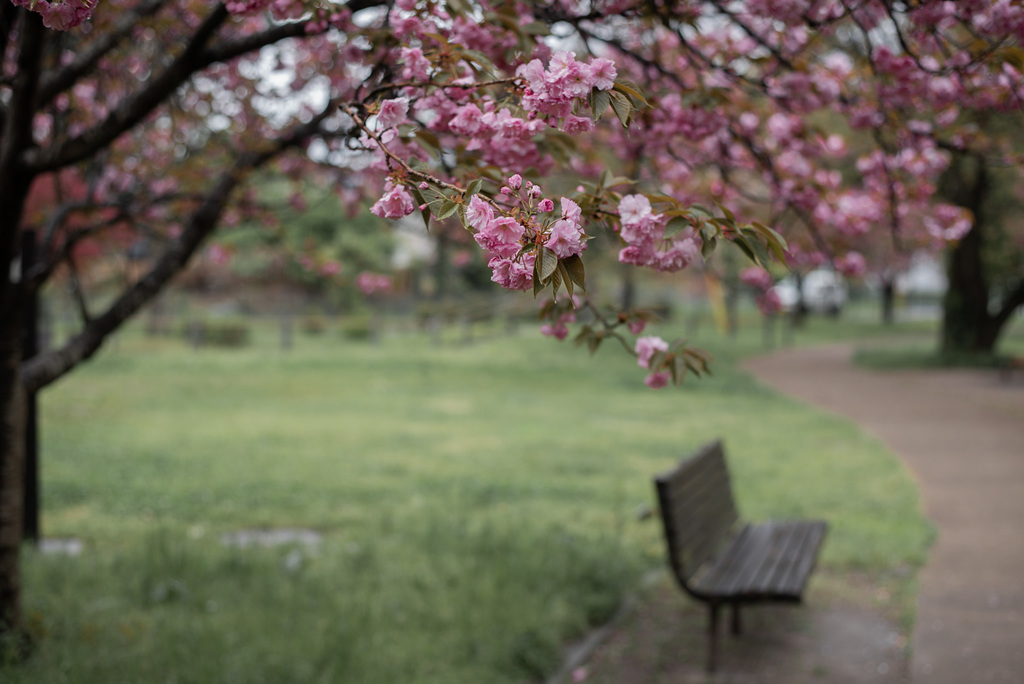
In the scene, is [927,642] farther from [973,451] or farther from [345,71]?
[973,451]

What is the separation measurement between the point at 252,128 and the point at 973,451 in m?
7.45

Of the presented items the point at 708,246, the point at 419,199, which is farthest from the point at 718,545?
the point at 419,199

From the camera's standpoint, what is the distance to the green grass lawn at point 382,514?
150 inches

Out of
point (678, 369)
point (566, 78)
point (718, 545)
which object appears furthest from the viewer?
point (718, 545)

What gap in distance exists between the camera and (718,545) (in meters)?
4.53

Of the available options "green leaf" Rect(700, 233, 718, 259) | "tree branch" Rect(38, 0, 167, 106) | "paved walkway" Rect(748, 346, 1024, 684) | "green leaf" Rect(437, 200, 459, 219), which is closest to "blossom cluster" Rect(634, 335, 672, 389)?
"green leaf" Rect(700, 233, 718, 259)

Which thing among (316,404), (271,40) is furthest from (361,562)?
(316,404)

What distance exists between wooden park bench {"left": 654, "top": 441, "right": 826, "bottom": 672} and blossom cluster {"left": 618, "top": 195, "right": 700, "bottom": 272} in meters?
1.80

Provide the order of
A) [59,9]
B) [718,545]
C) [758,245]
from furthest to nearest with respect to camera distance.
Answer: [718,545] < [758,245] < [59,9]

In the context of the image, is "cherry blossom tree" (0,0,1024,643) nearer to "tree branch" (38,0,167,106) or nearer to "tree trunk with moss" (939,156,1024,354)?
"tree branch" (38,0,167,106)

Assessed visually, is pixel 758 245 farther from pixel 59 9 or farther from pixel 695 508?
pixel 695 508

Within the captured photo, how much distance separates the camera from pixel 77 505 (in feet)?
21.9

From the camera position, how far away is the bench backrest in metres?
3.73

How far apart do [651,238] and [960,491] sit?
246 inches
